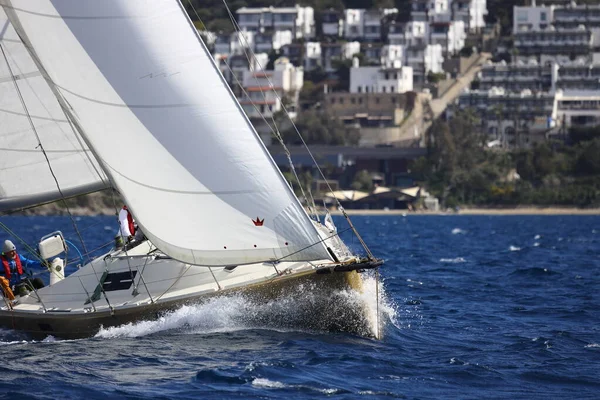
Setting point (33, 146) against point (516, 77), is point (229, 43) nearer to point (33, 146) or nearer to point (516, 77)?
point (516, 77)

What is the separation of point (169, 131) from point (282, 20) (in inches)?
6595

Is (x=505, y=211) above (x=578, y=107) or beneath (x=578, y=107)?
beneath

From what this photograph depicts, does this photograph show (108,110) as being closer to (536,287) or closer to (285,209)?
(285,209)

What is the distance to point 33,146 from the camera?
22.6 metres

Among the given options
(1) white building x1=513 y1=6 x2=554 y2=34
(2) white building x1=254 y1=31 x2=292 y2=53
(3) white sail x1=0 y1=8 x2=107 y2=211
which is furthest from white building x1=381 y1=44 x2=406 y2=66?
(3) white sail x1=0 y1=8 x2=107 y2=211

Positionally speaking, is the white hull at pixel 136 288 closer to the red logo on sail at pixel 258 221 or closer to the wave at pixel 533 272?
the red logo on sail at pixel 258 221

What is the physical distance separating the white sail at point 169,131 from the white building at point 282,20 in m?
165

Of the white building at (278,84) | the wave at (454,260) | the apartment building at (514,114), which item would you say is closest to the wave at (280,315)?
the wave at (454,260)

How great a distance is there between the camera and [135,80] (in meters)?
20.3

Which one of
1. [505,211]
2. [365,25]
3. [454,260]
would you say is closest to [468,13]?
[365,25]

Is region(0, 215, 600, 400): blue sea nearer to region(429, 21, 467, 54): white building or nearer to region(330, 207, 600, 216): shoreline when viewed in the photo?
region(330, 207, 600, 216): shoreline

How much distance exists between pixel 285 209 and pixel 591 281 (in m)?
15.0

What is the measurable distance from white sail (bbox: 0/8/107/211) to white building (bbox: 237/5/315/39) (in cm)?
16306

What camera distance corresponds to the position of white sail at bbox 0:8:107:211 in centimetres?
2245
